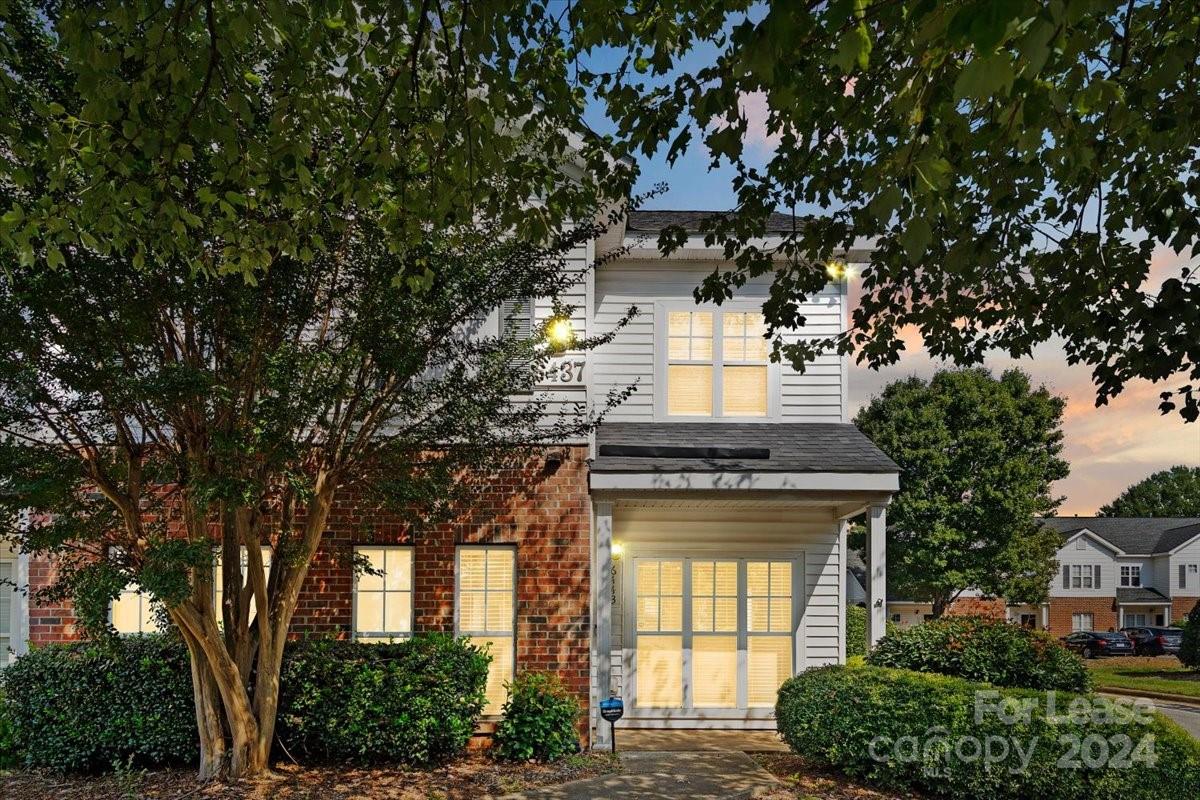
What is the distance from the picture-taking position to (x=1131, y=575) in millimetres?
46969

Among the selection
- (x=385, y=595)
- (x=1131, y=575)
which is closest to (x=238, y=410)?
(x=385, y=595)

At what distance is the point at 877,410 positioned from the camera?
3002 cm

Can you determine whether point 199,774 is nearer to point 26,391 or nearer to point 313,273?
point 26,391

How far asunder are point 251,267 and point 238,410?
166 cm

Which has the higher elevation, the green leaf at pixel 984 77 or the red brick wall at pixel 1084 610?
the green leaf at pixel 984 77

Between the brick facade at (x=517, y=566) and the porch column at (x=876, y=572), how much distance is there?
10.9ft

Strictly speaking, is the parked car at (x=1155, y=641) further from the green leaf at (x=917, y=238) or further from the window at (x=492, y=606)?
the green leaf at (x=917, y=238)

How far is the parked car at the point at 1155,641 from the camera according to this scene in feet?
104

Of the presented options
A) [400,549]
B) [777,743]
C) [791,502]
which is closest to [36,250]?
[400,549]

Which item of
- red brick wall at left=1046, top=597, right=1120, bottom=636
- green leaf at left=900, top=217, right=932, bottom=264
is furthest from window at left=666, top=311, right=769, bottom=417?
red brick wall at left=1046, top=597, right=1120, bottom=636

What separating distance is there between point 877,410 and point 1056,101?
92.9ft

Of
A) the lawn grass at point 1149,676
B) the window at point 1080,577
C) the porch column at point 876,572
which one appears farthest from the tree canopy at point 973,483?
the window at point 1080,577

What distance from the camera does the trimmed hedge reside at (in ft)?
25.9

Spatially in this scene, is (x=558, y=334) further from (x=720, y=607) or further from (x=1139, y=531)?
(x=1139, y=531)
